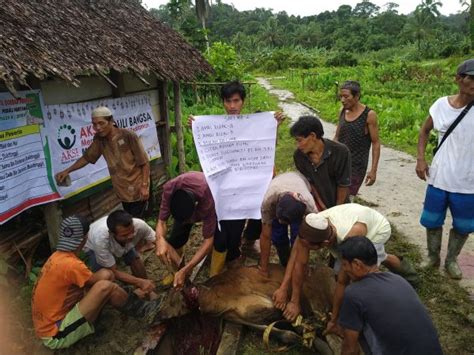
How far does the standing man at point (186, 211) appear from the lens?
3.31m

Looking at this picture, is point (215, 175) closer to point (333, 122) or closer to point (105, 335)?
point (105, 335)

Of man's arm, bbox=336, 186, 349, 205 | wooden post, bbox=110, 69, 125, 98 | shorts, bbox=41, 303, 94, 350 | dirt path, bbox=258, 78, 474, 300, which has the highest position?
wooden post, bbox=110, 69, 125, 98

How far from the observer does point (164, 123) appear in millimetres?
7402

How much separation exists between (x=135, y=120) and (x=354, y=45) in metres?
48.2

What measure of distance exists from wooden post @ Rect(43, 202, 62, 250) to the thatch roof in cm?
146

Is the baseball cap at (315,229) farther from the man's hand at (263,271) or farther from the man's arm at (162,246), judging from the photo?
the man's arm at (162,246)

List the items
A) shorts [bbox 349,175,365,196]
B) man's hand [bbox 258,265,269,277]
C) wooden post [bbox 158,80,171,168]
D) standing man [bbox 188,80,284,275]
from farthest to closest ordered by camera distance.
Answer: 1. wooden post [bbox 158,80,171,168]
2. shorts [bbox 349,175,365,196]
3. standing man [bbox 188,80,284,275]
4. man's hand [bbox 258,265,269,277]

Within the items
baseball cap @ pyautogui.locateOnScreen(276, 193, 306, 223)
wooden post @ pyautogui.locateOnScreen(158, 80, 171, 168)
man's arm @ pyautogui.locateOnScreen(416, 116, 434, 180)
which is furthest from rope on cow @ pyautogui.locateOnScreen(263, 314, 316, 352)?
wooden post @ pyautogui.locateOnScreen(158, 80, 171, 168)

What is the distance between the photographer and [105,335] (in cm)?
371

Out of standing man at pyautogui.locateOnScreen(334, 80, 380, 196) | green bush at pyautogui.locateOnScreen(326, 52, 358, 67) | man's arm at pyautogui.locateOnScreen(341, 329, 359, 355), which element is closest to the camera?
man's arm at pyautogui.locateOnScreen(341, 329, 359, 355)

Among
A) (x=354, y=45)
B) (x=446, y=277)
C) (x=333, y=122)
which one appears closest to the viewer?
(x=446, y=277)

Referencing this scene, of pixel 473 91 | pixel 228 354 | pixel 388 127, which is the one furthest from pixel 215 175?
pixel 388 127

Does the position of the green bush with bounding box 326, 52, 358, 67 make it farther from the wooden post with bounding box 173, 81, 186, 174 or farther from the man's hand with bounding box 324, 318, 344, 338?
the man's hand with bounding box 324, 318, 344, 338

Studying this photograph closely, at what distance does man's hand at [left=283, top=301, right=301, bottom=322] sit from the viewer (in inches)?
128
